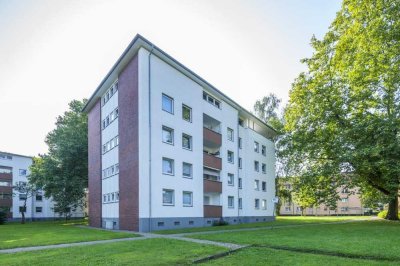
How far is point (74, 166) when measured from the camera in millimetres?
41438

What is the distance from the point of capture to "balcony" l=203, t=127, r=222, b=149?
3006 cm

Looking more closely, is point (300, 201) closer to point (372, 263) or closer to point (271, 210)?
point (271, 210)

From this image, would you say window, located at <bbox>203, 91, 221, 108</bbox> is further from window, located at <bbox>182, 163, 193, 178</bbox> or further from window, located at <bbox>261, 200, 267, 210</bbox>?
window, located at <bbox>261, 200, 267, 210</bbox>

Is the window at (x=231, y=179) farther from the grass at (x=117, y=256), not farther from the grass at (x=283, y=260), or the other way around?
the grass at (x=283, y=260)

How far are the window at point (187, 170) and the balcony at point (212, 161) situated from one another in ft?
6.81

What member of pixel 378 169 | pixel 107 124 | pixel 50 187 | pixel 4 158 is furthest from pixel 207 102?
pixel 4 158

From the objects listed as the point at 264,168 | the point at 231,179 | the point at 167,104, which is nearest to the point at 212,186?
the point at 231,179

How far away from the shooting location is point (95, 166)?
34000 millimetres

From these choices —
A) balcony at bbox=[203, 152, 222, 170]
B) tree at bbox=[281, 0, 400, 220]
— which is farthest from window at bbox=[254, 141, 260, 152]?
balcony at bbox=[203, 152, 222, 170]

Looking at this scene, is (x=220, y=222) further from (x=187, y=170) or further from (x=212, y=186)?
(x=187, y=170)

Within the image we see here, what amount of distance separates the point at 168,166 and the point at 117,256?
14822mm

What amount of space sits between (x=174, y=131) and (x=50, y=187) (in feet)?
74.7

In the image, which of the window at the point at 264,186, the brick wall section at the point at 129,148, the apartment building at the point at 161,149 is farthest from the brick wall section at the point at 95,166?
the window at the point at 264,186

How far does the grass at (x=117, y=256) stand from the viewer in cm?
958
